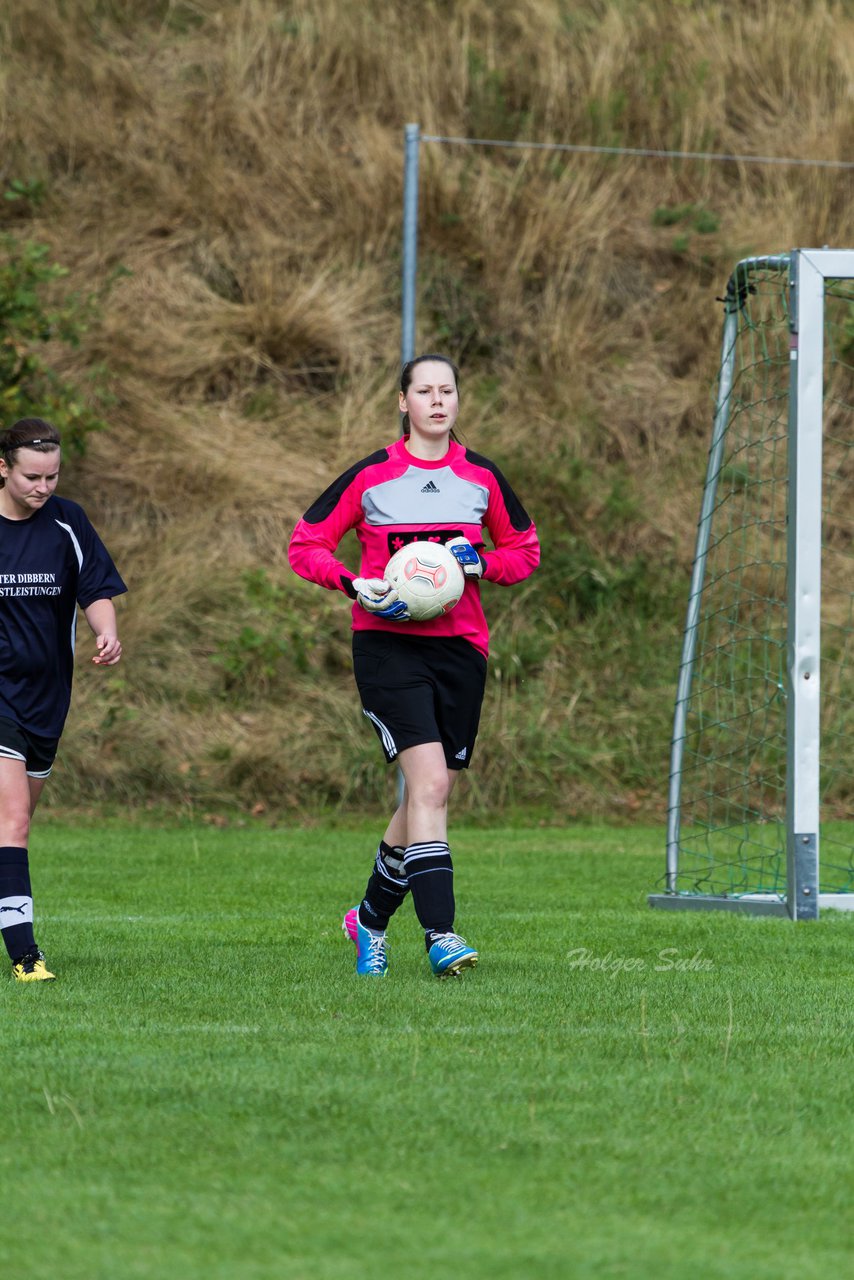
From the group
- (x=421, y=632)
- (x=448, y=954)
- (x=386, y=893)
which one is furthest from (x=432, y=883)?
(x=421, y=632)

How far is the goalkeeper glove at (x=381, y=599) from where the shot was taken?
5.89 metres

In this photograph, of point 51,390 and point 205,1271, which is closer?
point 205,1271

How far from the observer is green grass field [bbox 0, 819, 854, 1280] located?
3.27 m

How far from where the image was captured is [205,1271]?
10.2ft

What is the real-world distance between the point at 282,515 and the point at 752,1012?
9834 millimetres

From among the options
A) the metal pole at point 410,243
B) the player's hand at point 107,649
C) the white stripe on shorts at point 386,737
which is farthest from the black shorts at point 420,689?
the metal pole at point 410,243

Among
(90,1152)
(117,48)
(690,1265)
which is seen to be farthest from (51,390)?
(690,1265)

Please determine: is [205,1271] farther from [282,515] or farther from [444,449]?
[282,515]

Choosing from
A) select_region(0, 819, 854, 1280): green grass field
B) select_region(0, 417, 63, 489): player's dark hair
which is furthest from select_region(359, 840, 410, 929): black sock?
select_region(0, 417, 63, 489): player's dark hair

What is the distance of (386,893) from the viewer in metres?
6.31

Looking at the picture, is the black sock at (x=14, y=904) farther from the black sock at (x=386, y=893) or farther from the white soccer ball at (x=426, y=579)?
the white soccer ball at (x=426, y=579)

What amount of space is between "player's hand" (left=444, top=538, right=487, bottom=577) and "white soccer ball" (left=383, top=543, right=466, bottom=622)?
2.6 inches

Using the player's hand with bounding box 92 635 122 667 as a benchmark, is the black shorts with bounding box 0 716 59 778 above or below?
below

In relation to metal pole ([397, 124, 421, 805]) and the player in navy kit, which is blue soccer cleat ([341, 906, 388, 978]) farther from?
metal pole ([397, 124, 421, 805])
